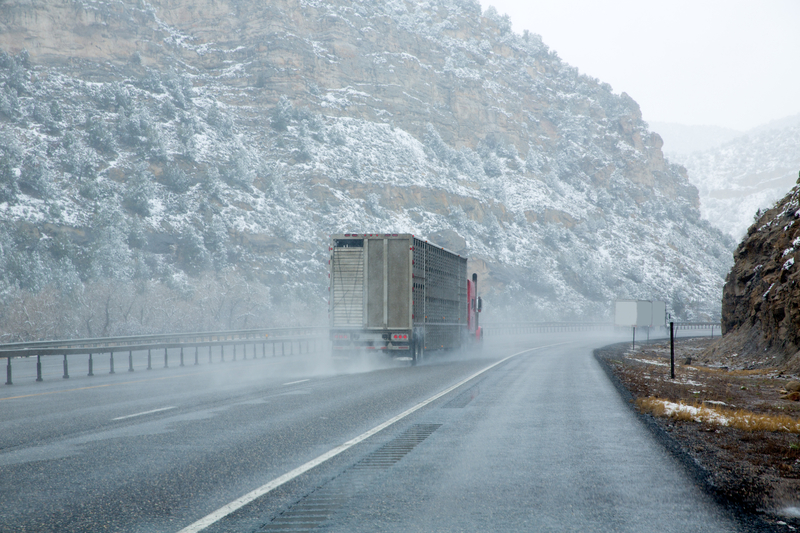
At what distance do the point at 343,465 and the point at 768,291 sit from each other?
23328mm

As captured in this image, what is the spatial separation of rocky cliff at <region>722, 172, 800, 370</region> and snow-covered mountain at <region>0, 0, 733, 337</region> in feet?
126

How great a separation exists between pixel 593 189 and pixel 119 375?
429ft

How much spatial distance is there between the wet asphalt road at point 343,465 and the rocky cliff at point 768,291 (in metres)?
12.3

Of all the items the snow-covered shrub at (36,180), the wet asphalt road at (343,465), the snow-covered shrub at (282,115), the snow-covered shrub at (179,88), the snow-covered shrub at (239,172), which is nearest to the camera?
the wet asphalt road at (343,465)

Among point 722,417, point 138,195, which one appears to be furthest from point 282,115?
point 722,417

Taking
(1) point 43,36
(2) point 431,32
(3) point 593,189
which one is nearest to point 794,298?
(1) point 43,36

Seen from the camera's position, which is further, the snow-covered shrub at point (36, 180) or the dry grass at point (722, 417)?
the snow-covered shrub at point (36, 180)

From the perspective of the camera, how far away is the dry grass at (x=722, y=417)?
9.41 metres

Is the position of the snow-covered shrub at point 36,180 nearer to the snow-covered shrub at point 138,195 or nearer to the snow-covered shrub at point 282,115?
the snow-covered shrub at point 138,195

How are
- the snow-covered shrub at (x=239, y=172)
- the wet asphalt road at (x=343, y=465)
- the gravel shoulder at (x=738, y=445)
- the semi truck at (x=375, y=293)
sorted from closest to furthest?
the wet asphalt road at (x=343, y=465) → the gravel shoulder at (x=738, y=445) → the semi truck at (x=375, y=293) → the snow-covered shrub at (x=239, y=172)

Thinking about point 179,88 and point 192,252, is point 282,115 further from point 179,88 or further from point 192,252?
point 192,252

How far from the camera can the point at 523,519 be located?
4867 millimetres

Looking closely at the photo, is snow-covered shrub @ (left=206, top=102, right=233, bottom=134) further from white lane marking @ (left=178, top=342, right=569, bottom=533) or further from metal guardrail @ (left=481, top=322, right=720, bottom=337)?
white lane marking @ (left=178, top=342, right=569, bottom=533)

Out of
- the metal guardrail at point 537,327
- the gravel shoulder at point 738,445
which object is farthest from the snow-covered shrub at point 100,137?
the gravel shoulder at point 738,445
